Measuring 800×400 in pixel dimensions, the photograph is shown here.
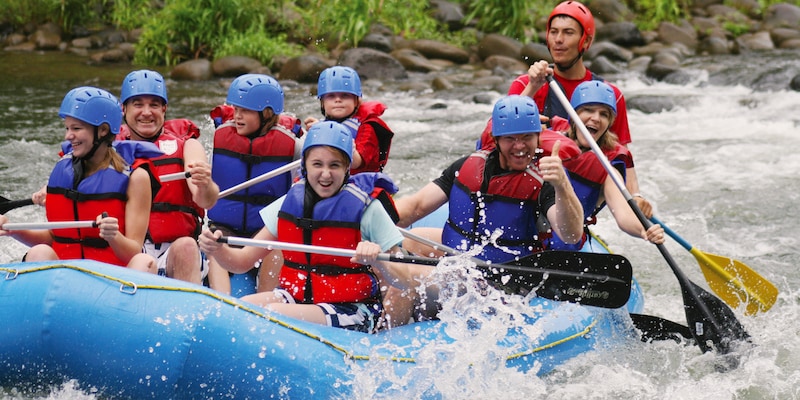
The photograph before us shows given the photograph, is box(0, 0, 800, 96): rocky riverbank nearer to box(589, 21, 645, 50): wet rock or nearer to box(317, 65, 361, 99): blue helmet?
box(589, 21, 645, 50): wet rock

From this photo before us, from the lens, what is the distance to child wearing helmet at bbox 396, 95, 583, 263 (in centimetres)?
447

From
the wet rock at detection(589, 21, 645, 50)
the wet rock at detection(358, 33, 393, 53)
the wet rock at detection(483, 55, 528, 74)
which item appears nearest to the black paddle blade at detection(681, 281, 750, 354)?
the wet rock at detection(483, 55, 528, 74)

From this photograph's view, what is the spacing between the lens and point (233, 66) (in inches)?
557

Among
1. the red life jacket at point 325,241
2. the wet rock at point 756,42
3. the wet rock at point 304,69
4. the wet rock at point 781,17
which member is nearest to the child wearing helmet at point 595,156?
the red life jacket at point 325,241

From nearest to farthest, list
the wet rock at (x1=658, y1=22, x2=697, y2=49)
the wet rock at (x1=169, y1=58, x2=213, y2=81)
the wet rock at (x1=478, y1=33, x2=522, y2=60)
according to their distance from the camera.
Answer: the wet rock at (x1=169, y1=58, x2=213, y2=81) < the wet rock at (x1=478, y1=33, x2=522, y2=60) < the wet rock at (x1=658, y1=22, x2=697, y2=49)

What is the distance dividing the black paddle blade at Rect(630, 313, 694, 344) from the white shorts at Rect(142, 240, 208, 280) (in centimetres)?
226

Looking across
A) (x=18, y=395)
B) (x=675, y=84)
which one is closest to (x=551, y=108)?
(x=18, y=395)

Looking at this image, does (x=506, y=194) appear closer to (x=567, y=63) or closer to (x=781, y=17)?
(x=567, y=63)

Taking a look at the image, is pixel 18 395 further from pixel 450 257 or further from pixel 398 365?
pixel 450 257

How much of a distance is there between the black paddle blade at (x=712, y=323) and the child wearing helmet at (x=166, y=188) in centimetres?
250

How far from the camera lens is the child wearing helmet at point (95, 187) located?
4398mm

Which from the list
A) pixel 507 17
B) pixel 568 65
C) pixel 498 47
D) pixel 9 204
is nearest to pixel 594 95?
pixel 568 65

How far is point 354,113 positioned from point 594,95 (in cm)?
132

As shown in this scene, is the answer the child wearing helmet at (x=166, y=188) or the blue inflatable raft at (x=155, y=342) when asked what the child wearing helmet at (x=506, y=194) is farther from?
the child wearing helmet at (x=166, y=188)
